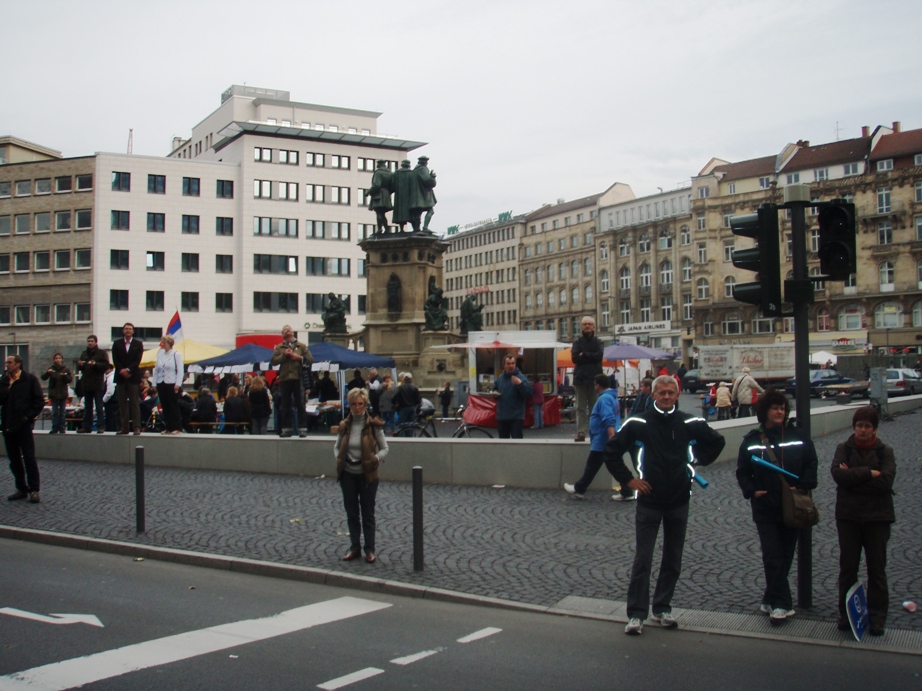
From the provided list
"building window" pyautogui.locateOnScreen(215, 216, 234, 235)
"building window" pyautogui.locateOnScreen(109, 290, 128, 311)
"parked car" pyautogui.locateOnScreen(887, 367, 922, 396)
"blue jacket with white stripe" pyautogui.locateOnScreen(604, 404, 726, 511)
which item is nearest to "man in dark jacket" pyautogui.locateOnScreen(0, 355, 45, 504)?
"blue jacket with white stripe" pyautogui.locateOnScreen(604, 404, 726, 511)

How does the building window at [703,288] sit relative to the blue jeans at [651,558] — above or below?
above

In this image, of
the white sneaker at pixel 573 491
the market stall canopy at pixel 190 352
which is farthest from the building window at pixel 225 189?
the white sneaker at pixel 573 491

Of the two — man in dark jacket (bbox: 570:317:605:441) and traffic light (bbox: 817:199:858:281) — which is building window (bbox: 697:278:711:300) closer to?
man in dark jacket (bbox: 570:317:605:441)

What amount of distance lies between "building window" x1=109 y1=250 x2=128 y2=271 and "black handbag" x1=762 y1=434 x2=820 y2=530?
6511cm

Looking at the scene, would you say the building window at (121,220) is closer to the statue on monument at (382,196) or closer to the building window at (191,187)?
the building window at (191,187)

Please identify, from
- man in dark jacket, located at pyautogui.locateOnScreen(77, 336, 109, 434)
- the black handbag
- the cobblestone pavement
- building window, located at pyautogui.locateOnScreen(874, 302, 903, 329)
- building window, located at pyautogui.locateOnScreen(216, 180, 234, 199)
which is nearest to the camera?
the black handbag

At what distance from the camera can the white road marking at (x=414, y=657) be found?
5.72 metres

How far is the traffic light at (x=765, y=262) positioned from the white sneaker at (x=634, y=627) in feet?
7.70

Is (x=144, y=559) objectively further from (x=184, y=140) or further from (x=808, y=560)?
(x=184, y=140)

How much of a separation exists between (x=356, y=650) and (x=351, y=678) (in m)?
0.62

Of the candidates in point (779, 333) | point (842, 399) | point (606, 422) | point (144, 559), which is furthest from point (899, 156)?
point (144, 559)

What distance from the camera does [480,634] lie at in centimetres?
642

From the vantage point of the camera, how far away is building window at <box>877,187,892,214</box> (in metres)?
72.2

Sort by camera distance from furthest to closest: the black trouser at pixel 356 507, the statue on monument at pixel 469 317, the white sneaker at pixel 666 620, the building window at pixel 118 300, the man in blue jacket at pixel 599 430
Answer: the building window at pixel 118 300 < the statue on monument at pixel 469 317 < the man in blue jacket at pixel 599 430 < the black trouser at pixel 356 507 < the white sneaker at pixel 666 620
